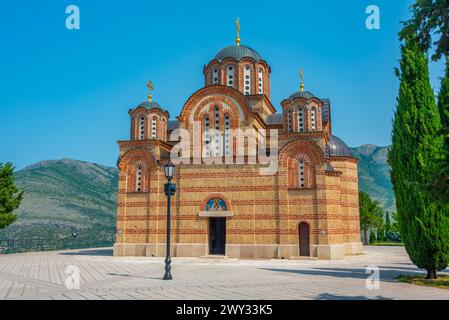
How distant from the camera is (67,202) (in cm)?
7812

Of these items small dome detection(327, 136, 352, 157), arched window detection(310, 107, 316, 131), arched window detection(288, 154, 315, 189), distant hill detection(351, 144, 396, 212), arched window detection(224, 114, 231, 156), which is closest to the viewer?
arched window detection(288, 154, 315, 189)

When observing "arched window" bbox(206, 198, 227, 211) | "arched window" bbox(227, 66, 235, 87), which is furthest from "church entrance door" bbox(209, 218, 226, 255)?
"arched window" bbox(227, 66, 235, 87)

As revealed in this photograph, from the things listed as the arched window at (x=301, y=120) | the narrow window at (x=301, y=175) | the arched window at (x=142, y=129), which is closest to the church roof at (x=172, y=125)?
the arched window at (x=142, y=129)

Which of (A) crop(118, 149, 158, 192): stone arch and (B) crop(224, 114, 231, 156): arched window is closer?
(B) crop(224, 114, 231, 156): arched window

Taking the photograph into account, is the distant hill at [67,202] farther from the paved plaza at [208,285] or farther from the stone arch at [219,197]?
the paved plaza at [208,285]

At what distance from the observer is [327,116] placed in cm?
3194

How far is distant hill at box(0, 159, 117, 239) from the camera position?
63.7 meters

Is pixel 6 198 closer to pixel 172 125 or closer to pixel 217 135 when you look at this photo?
pixel 172 125

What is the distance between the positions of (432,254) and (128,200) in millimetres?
18829

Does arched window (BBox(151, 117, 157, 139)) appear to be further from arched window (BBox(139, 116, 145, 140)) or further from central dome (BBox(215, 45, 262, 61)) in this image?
central dome (BBox(215, 45, 262, 61))

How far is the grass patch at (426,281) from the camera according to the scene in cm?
1327

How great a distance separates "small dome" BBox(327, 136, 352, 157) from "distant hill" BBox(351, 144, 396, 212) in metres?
108

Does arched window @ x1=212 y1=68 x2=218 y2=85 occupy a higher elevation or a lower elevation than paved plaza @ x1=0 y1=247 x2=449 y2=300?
higher

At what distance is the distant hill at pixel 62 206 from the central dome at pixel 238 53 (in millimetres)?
40892
